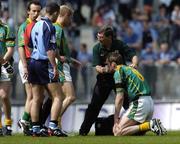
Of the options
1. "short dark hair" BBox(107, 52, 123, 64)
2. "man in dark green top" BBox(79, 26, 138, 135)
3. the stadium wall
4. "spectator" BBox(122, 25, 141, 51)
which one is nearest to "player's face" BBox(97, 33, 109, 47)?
"man in dark green top" BBox(79, 26, 138, 135)

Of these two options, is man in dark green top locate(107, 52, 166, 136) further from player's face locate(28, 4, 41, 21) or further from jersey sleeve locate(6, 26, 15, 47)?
jersey sleeve locate(6, 26, 15, 47)

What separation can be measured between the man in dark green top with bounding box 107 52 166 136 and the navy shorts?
1.21m

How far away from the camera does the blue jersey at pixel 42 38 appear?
16.1 metres

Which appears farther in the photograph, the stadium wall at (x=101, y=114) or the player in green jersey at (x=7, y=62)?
the stadium wall at (x=101, y=114)

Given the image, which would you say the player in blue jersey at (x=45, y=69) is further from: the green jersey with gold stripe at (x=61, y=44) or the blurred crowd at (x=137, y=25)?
the blurred crowd at (x=137, y=25)

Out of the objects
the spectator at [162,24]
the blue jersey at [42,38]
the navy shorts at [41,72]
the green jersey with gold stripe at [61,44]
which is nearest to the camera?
the blue jersey at [42,38]

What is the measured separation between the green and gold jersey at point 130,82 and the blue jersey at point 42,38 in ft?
4.39

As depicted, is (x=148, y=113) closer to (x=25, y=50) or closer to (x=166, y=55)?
(x=25, y=50)

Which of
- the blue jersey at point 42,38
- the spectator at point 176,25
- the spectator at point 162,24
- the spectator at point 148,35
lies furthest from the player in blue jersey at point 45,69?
the spectator at point 162,24

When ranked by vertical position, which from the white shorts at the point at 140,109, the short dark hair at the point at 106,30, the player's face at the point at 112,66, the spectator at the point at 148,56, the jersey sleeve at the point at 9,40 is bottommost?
the white shorts at the point at 140,109

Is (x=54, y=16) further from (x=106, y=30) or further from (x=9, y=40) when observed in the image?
(x=9, y=40)

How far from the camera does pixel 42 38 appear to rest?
16.2 meters

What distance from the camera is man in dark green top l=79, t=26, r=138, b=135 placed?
17.2m

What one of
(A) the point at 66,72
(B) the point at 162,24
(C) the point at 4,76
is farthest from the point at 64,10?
(B) the point at 162,24
